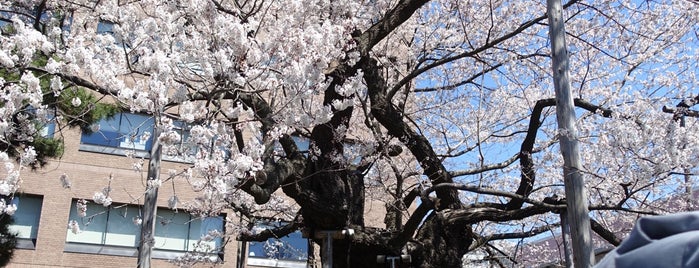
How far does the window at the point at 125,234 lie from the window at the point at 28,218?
864mm

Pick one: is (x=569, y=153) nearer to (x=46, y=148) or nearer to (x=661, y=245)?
(x=661, y=245)

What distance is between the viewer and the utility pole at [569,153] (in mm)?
6058

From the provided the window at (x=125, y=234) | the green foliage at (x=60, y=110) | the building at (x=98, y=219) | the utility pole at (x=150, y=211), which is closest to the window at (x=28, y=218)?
the building at (x=98, y=219)

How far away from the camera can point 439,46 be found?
11.4m

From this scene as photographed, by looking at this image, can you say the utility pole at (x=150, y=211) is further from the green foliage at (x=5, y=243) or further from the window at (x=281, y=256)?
the window at (x=281, y=256)

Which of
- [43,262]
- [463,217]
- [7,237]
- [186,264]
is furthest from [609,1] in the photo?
[43,262]

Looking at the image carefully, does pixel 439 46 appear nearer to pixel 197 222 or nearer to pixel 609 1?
pixel 609 1

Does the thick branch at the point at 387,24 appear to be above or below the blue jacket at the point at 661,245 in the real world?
above

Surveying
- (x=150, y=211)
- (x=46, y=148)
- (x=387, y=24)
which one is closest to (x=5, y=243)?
(x=46, y=148)

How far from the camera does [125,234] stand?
17.8 m

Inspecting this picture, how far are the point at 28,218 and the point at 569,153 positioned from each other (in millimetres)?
15507

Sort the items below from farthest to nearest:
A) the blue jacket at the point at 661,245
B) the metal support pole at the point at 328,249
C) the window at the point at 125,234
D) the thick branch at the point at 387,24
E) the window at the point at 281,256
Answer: the window at the point at 281,256, the window at the point at 125,234, the thick branch at the point at 387,24, the metal support pole at the point at 328,249, the blue jacket at the point at 661,245

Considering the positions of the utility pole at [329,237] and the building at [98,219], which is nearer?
Answer: the utility pole at [329,237]

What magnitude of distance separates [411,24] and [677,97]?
4470 mm
